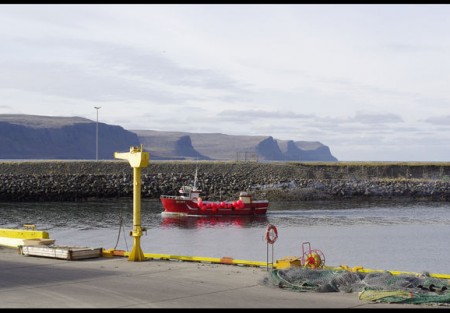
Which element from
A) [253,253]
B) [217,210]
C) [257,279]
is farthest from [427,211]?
[257,279]

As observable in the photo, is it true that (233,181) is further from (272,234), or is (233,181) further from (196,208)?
(272,234)

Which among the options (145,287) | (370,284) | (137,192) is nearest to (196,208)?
(137,192)

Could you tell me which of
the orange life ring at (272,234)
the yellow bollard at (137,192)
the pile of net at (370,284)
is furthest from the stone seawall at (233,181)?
the pile of net at (370,284)

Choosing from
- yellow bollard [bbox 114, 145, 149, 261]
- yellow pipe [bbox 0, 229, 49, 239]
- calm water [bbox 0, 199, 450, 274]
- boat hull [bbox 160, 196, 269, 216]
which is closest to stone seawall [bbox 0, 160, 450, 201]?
calm water [bbox 0, 199, 450, 274]

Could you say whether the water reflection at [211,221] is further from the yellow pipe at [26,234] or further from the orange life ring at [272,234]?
the orange life ring at [272,234]

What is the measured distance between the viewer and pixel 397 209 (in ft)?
193

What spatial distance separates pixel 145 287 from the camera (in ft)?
43.8

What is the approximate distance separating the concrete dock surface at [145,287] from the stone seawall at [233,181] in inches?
2016

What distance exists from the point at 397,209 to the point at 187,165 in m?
30.9

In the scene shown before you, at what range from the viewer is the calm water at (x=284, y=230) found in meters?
30.8

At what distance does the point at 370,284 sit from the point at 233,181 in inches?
2400

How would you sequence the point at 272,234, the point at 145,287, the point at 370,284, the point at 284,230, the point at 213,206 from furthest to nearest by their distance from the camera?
the point at 213,206 → the point at 284,230 → the point at 272,234 → the point at 145,287 → the point at 370,284

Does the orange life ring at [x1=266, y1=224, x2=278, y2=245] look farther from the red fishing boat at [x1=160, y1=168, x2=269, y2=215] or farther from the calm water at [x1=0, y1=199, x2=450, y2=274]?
the red fishing boat at [x1=160, y1=168, x2=269, y2=215]
